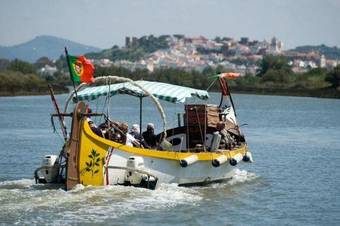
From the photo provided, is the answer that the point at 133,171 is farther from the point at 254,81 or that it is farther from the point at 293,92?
the point at 254,81

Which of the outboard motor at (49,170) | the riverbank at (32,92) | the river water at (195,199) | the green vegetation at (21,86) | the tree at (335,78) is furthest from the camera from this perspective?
the tree at (335,78)

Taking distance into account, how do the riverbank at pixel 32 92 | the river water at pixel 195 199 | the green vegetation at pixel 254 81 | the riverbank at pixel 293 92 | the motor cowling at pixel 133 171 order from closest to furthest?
1. the river water at pixel 195 199
2. the motor cowling at pixel 133 171
3. the riverbank at pixel 32 92
4. the green vegetation at pixel 254 81
5. the riverbank at pixel 293 92

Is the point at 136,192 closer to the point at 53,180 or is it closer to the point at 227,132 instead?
the point at 53,180

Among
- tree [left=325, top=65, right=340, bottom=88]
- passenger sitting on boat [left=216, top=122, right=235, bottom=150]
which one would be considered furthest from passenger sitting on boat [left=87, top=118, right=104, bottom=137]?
tree [left=325, top=65, right=340, bottom=88]

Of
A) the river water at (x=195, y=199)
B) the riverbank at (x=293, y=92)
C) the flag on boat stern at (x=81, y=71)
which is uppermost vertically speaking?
the flag on boat stern at (x=81, y=71)

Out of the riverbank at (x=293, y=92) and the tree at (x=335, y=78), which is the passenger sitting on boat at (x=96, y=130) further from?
the tree at (x=335, y=78)

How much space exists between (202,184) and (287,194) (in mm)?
2369

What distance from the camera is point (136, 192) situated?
20438mm

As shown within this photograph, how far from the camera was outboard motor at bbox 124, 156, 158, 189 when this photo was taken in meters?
20.5

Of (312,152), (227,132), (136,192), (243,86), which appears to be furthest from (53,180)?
(243,86)

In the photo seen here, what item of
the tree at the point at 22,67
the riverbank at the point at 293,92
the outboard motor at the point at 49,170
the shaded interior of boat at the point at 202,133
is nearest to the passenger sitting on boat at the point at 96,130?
the outboard motor at the point at 49,170

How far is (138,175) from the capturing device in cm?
2067

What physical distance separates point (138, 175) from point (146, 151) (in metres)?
0.72

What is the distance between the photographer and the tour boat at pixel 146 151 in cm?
2014
